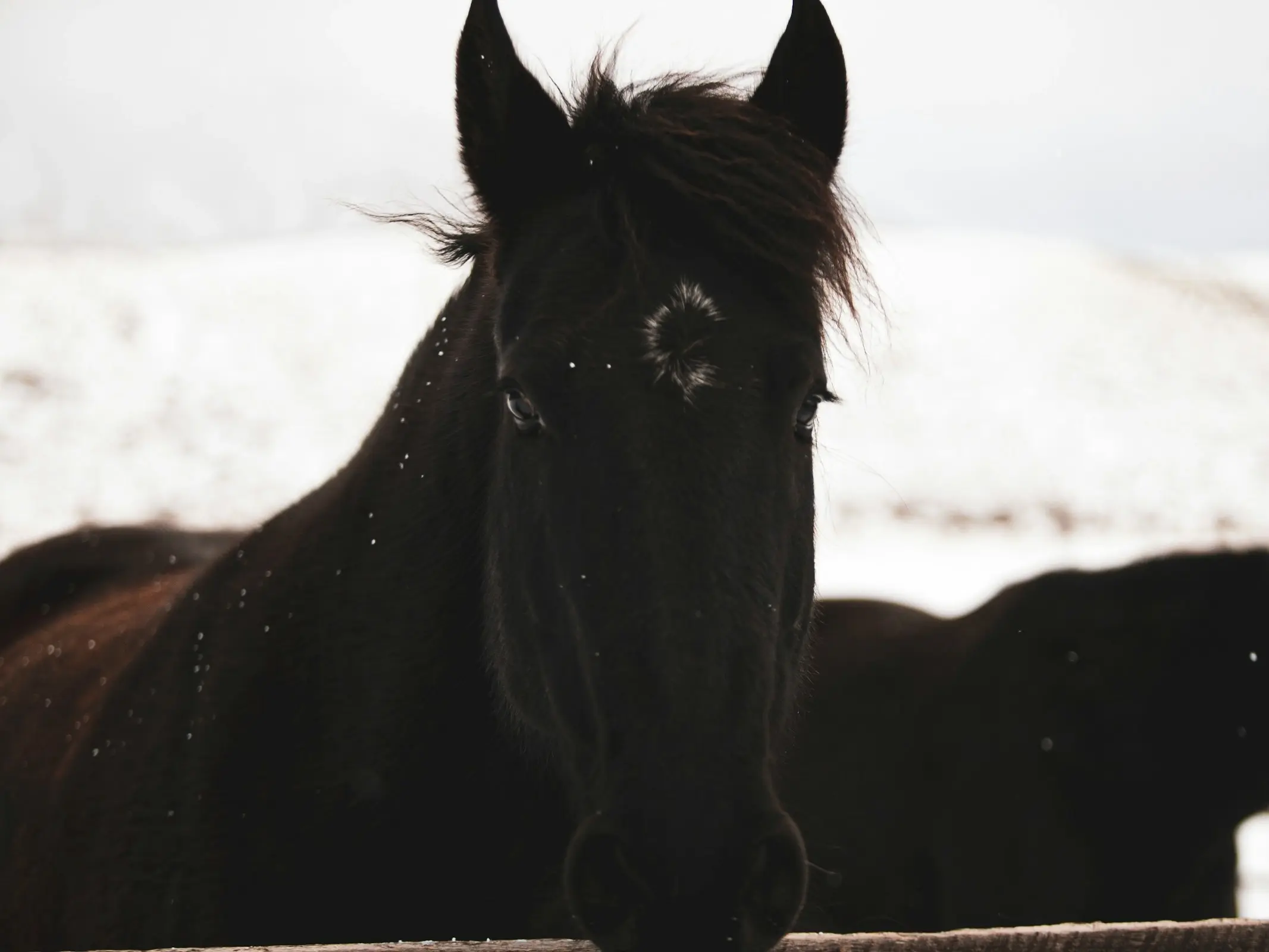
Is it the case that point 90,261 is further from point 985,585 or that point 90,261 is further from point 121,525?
point 121,525

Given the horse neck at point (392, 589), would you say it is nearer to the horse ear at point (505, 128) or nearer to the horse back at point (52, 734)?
the horse ear at point (505, 128)

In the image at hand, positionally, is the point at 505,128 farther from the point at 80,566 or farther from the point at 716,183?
the point at 80,566

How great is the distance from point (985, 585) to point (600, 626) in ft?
37.1

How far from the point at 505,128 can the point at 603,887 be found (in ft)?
4.66

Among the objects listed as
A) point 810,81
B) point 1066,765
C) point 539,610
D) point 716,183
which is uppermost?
point 810,81

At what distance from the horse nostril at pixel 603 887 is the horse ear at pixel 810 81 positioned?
4.74ft

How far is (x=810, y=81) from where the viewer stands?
225cm

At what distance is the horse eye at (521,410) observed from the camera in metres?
1.92

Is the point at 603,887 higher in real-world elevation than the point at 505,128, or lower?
lower

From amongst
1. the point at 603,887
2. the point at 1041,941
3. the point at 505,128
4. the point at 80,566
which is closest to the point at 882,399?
the point at 80,566

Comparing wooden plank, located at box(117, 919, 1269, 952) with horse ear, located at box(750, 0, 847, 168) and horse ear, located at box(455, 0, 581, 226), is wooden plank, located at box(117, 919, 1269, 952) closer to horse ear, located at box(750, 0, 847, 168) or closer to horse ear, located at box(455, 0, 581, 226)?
horse ear, located at box(455, 0, 581, 226)

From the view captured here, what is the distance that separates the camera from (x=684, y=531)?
1.66m

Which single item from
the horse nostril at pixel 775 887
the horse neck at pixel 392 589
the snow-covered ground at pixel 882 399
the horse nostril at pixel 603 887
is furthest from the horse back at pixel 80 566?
the snow-covered ground at pixel 882 399

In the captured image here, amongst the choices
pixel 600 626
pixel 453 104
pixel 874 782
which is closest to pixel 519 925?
pixel 600 626
